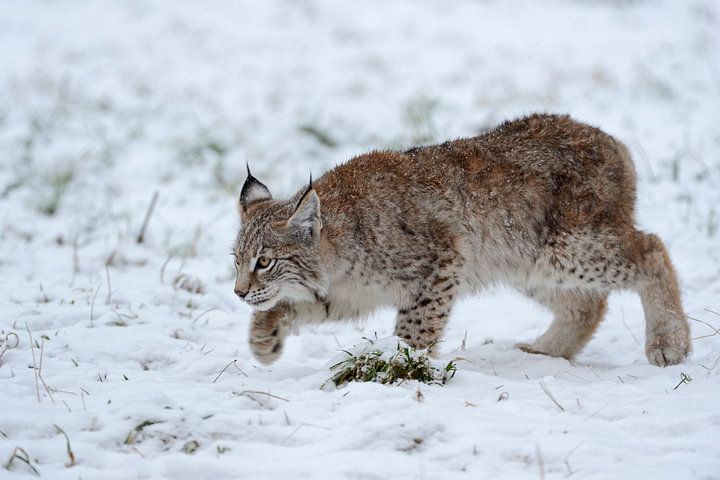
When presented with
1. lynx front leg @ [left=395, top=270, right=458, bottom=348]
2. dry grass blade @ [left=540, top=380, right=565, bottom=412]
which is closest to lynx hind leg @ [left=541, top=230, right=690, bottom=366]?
lynx front leg @ [left=395, top=270, right=458, bottom=348]

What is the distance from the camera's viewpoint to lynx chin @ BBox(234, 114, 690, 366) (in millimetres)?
4836

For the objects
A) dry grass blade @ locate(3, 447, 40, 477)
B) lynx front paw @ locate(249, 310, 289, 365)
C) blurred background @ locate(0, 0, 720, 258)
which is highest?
blurred background @ locate(0, 0, 720, 258)

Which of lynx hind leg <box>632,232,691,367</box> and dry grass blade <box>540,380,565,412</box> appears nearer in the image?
dry grass blade <box>540,380,565,412</box>

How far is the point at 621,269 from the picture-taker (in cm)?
514

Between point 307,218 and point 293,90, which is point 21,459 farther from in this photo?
point 293,90

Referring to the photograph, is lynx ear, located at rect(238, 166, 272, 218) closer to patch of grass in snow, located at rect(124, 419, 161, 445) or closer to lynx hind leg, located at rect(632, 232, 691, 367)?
patch of grass in snow, located at rect(124, 419, 161, 445)

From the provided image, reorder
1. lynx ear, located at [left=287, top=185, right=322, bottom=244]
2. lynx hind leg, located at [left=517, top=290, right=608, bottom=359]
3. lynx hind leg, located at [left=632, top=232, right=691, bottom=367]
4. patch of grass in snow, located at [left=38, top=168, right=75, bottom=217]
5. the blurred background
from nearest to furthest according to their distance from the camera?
1. lynx ear, located at [left=287, top=185, right=322, bottom=244]
2. lynx hind leg, located at [left=632, top=232, right=691, bottom=367]
3. lynx hind leg, located at [left=517, top=290, right=608, bottom=359]
4. patch of grass in snow, located at [left=38, top=168, right=75, bottom=217]
5. the blurred background

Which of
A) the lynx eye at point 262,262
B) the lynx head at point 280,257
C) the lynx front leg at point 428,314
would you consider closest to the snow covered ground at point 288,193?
the lynx front leg at point 428,314

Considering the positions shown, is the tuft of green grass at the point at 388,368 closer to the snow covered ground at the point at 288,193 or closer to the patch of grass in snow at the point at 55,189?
the snow covered ground at the point at 288,193

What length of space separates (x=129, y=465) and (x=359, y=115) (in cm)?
812

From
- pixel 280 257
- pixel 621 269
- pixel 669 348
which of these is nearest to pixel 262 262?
pixel 280 257

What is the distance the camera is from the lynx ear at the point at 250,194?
17.2ft

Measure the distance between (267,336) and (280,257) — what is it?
499mm

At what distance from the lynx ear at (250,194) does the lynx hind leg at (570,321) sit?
2.06 metres
